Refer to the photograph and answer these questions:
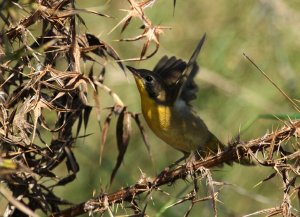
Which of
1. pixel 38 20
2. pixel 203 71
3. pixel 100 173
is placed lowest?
pixel 100 173

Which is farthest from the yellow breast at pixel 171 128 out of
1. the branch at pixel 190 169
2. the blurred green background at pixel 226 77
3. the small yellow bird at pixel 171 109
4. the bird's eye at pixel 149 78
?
the branch at pixel 190 169

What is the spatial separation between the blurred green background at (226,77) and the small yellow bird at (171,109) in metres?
0.66

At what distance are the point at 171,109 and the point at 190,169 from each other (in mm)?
1558

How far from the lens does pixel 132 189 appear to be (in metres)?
2.70

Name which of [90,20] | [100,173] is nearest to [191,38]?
[90,20]

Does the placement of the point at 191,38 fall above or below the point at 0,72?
below

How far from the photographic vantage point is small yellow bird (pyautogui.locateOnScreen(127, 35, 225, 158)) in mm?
4070

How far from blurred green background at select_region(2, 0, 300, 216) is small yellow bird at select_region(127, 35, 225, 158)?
2.17ft

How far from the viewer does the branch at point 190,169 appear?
2.44 metres

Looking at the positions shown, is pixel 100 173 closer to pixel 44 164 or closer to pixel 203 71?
pixel 203 71

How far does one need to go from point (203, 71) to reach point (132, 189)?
251cm

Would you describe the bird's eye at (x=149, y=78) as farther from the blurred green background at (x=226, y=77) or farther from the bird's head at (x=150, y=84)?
the blurred green background at (x=226, y=77)

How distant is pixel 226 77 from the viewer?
16.9 ft

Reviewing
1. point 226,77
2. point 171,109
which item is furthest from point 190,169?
point 226,77
